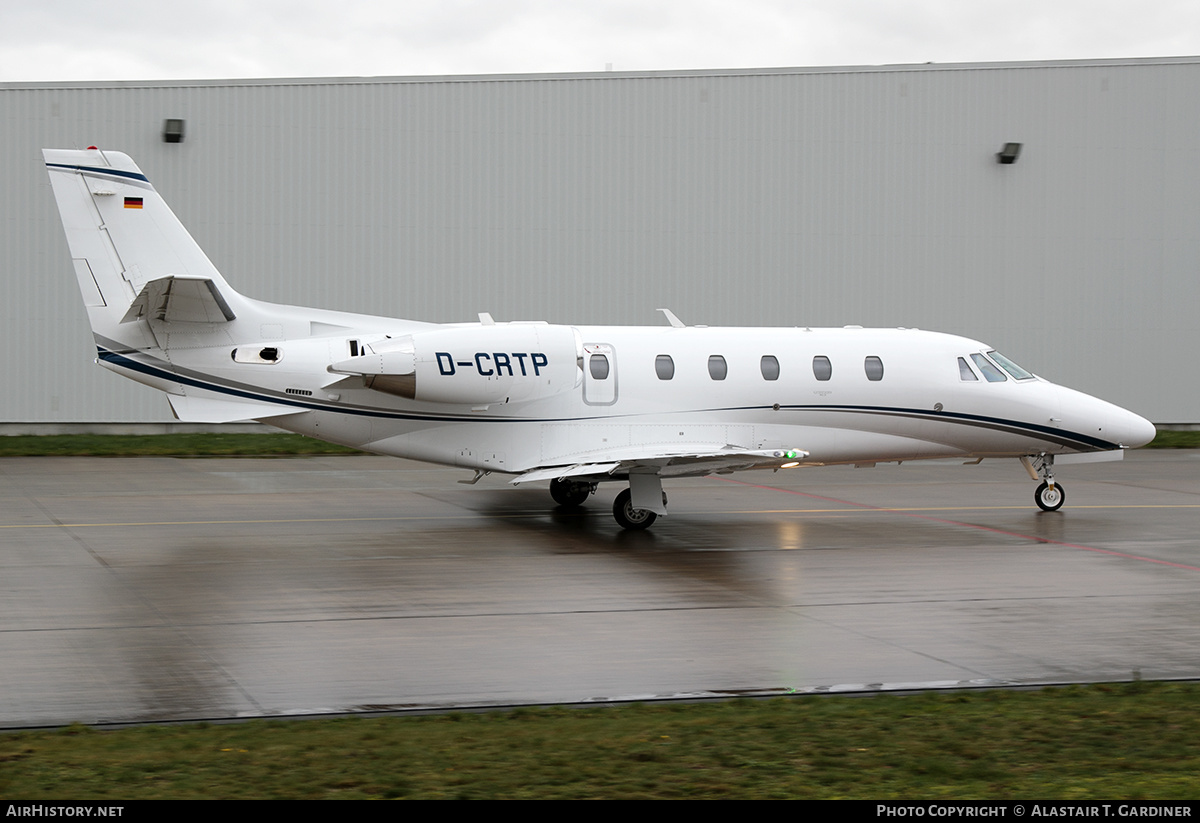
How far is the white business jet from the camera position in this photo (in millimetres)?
15836

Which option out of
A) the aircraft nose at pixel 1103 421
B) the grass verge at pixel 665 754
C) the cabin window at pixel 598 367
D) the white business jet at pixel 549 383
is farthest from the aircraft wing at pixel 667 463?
the grass verge at pixel 665 754

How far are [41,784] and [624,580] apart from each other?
7.57m

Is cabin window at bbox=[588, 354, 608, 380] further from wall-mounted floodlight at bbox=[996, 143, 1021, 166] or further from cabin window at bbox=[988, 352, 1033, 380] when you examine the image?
wall-mounted floodlight at bbox=[996, 143, 1021, 166]

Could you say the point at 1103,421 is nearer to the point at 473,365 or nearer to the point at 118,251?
the point at 473,365

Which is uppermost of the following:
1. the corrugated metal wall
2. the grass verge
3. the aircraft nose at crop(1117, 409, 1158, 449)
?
the corrugated metal wall

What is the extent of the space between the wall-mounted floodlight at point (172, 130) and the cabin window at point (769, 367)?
1782cm

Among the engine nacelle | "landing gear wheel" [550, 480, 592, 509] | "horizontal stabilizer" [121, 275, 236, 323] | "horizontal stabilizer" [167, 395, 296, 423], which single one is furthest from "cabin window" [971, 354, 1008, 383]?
"horizontal stabilizer" [121, 275, 236, 323]

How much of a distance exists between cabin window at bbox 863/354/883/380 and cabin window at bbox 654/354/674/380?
3051 millimetres

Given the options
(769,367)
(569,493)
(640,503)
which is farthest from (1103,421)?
(569,493)

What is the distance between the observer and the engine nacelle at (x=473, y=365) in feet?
53.0

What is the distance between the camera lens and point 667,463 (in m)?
16.1

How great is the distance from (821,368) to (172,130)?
1849 cm

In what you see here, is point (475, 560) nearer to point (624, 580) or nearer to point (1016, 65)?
point (624, 580)
